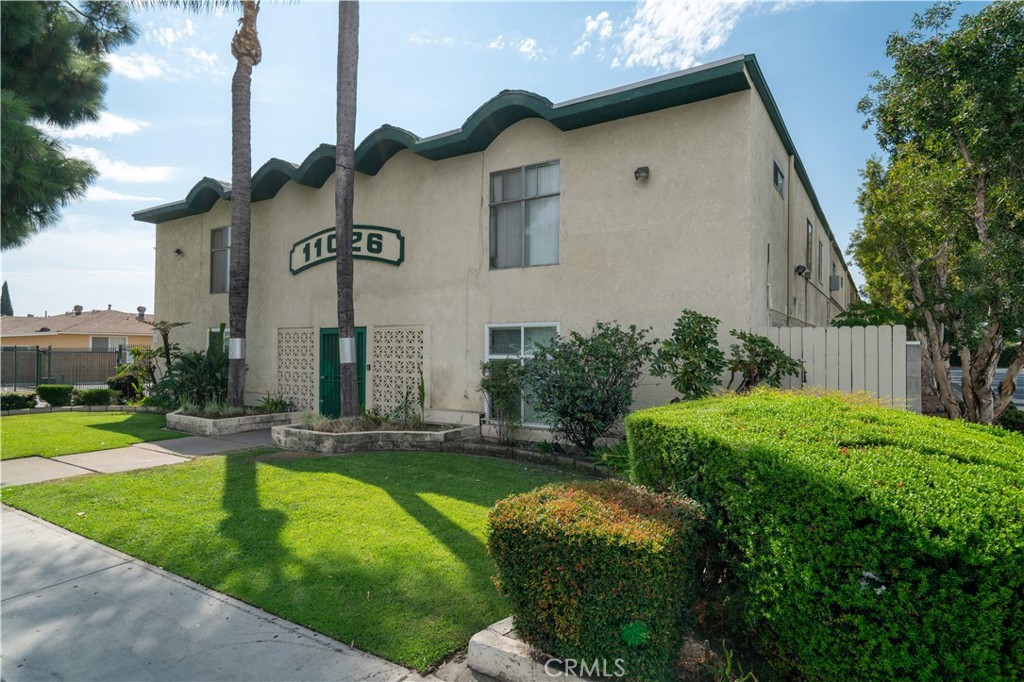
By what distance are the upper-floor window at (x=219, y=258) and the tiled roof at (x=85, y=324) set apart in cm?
2254

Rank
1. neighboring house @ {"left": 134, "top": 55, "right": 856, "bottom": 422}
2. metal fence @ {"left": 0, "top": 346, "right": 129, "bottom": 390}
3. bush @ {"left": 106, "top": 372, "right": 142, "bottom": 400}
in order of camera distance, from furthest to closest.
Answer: metal fence @ {"left": 0, "top": 346, "right": 129, "bottom": 390}
bush @ {"left": 106, "top": 372, "right": 142, "bottom": 400}
neighboring house @ {"left": 134, "top": 55, "right": 856, "bottom": 422}

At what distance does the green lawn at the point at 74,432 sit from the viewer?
31.4ft

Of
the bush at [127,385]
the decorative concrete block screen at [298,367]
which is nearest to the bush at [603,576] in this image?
the decorative concrete block screen at [298,367]

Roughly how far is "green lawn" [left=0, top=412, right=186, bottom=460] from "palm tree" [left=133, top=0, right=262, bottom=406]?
2.08 meters

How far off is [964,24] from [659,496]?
10.4m

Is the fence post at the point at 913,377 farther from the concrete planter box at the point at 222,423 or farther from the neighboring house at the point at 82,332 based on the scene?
the neighboring house at the point at 82,332

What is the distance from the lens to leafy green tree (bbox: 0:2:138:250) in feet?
23.8

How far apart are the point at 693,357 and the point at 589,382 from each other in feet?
5.36

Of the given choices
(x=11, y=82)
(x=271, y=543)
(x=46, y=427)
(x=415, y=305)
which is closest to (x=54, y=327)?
(x=46, y=427)

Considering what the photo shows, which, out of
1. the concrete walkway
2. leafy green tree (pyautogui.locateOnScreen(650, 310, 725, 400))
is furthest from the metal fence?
leafy green tree (pyautogui.locateOnScreen(650, 310, 725, 400))

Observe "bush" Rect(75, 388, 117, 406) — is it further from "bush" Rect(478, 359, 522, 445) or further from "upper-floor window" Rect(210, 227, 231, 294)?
"bush" Rect(478, 359, 522, 445)

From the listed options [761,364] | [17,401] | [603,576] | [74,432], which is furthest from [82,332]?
[603,576]

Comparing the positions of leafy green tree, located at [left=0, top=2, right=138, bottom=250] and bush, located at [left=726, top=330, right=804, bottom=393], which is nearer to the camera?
leafy green tree, located at [left=0, top=2, right=138, bottom=250]

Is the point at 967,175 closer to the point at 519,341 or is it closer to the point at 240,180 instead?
the point at 519,341
